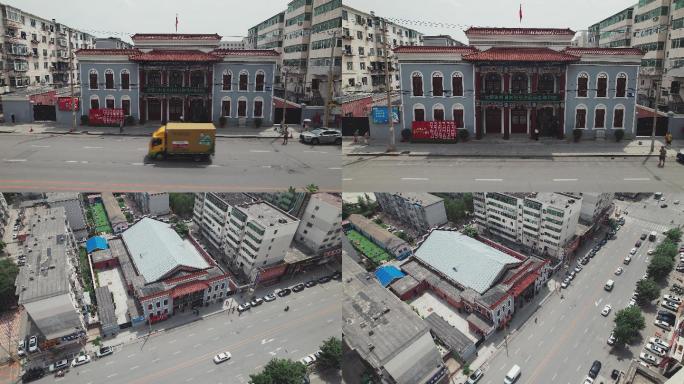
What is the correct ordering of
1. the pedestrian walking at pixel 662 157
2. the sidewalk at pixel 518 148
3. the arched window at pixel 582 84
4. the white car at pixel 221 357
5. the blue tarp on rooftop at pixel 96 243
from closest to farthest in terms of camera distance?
the pedestrian walking at pixel 662 157 → the sidewalk at pixel 518 148 → the white car at pixel 221 357 → the arched window at pixel 582 84 → the blue tarp on rooftop at pixel 96 243

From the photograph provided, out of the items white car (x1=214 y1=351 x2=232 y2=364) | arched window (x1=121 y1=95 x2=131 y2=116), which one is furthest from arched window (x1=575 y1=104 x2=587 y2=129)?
arched window (x1=121 y1=95 x2=131 y2=116)

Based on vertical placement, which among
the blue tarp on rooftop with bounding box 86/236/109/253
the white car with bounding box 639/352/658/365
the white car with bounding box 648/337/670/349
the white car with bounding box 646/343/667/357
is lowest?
the white car with bounding box 639/352/658/365

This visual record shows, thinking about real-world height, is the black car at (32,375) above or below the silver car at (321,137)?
below

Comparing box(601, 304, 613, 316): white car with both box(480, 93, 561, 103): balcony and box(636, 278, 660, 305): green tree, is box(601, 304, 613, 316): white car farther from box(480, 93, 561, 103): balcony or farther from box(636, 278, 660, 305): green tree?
box(480, 93, 561, 103): balcony

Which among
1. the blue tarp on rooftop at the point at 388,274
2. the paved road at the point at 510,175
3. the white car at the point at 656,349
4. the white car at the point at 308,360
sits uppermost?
the paved road at the point at 510,175

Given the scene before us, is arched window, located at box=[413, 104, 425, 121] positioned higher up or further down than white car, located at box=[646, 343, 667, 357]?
higher up

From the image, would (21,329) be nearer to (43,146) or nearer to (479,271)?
(43,146)

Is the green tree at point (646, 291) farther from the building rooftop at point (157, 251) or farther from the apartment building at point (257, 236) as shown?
the building rooftop at point (157, 251)

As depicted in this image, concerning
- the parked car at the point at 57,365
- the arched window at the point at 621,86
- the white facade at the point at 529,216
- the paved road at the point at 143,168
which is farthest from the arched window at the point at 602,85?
the parked car at the point at 57,365
